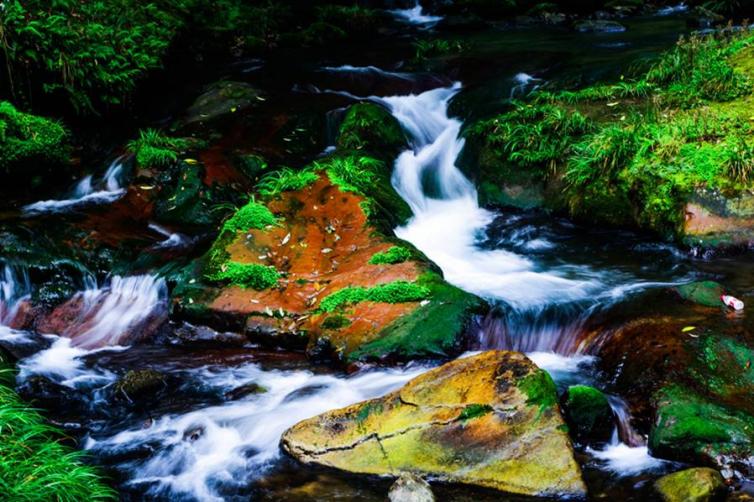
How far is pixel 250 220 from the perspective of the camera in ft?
28.0

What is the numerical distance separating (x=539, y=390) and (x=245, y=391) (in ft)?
9.56

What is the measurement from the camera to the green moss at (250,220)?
8453 millimetres

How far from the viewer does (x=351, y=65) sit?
15828mm

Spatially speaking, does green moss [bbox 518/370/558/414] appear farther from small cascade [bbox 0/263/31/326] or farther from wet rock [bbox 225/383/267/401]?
small cascade [bbox 0/263/31/326]

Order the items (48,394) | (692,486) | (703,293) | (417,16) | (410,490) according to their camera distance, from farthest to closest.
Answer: (417,16) < (703,293) < (48,394) < (410,490) < (692,486)

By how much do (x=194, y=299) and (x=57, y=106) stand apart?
6436mm

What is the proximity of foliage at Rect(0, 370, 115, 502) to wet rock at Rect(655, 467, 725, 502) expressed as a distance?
3.83 meters

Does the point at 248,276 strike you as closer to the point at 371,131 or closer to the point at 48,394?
the point at 48,394

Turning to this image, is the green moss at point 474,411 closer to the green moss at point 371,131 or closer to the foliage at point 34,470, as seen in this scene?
the foliage at point 34,470

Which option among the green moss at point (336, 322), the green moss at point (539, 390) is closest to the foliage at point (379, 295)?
the green moss at point (336, 322)

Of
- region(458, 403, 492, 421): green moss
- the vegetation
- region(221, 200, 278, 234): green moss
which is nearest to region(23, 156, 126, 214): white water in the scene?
region(221, 200, 278, 234): green moss

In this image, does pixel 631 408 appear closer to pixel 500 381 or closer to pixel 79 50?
pixel 500 381

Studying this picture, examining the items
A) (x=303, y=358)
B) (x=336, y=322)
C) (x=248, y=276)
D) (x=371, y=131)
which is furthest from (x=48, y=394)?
(x=371, y=131)

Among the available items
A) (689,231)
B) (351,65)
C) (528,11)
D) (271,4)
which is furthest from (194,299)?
(528,11)
